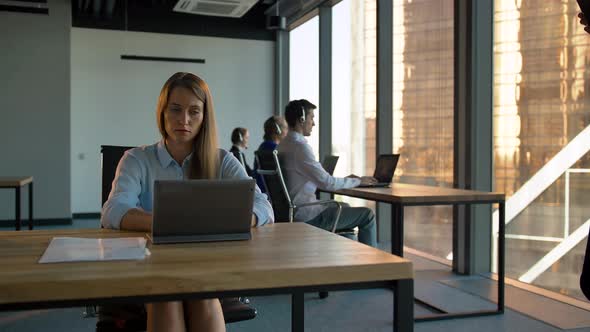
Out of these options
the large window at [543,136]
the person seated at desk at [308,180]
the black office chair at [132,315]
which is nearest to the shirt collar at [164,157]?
the black office chair at [132,315]

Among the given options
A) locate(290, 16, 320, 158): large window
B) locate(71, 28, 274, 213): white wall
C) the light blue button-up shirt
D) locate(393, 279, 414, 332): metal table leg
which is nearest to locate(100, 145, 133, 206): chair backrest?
the light blue button-up shirt

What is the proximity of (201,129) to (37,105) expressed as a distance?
6.33 m

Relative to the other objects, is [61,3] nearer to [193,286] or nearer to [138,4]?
[138,4]

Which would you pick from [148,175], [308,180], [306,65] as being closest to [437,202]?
[308,180]

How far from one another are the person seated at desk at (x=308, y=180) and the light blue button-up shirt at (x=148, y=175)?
1.93 m

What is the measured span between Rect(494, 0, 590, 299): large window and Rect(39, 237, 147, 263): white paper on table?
3125 millimetres

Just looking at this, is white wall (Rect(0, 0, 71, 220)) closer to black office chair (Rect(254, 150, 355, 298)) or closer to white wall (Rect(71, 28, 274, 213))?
white wall (Rect(71, 28, 274, 213))

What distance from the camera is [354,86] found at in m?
6.93

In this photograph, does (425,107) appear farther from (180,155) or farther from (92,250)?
(92,250)

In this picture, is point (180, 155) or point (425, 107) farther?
point (425, 107)

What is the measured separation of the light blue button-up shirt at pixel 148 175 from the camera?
1953 millimetres

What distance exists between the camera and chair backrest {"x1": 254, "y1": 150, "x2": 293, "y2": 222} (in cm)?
385

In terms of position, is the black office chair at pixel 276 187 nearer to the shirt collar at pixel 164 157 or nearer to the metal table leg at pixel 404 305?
the shirt collar at pixel 164 157

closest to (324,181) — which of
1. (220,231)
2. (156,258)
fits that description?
(220,231)
